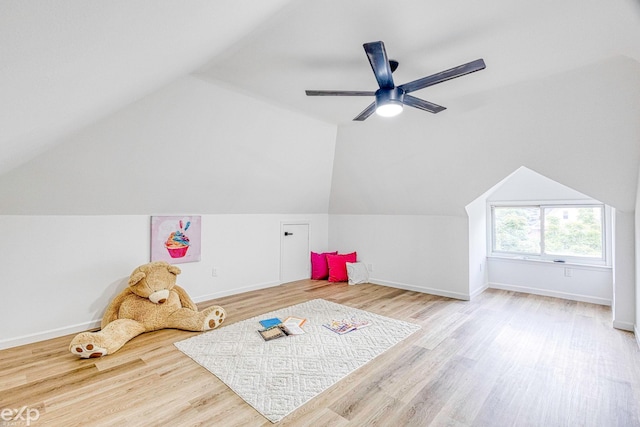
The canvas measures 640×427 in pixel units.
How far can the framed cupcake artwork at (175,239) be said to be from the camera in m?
3.98

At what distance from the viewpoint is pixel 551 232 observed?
16.2 feet

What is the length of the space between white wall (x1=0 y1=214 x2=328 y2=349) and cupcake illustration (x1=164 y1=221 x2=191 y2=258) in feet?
0.76

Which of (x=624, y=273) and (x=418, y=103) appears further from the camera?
(x=624, y=273)

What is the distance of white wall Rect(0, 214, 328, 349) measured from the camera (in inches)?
119

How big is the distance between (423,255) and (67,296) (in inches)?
187

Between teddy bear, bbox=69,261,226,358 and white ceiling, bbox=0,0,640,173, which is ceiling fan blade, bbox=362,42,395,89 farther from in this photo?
teddy bear, bbox=69,261,226,358

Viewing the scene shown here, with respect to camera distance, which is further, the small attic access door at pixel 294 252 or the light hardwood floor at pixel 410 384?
the small attic access door at pixel 294 252

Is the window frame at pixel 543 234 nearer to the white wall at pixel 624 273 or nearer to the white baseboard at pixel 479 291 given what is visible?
the white baseboard at pixel 479 291

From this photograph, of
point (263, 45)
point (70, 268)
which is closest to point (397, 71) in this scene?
point (263, 45)

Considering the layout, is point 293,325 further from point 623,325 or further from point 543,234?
point 543,234

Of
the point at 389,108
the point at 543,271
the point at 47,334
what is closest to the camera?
the point at 389,108

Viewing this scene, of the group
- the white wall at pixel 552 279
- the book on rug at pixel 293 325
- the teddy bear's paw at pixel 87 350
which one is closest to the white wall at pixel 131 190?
the teddy bear's paw at pixel 87 350

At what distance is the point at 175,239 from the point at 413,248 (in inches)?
145

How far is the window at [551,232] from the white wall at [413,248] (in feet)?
4.08
